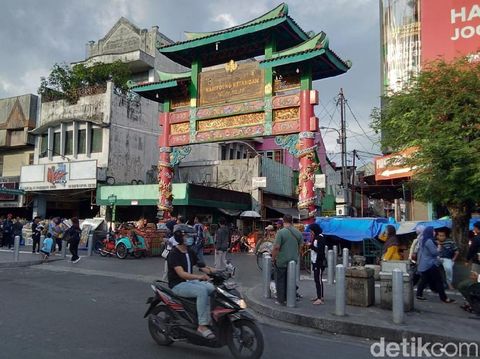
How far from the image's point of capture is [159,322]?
19.4 ft

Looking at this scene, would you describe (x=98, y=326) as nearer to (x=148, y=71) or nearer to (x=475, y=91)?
(x=475, y=91)

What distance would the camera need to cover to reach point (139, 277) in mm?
13227

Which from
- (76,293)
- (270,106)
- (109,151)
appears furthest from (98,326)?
(109,151)

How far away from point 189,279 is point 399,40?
59.8 ft

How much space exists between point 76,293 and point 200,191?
16770mm

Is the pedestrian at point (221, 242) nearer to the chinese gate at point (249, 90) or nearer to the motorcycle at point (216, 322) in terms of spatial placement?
the chinese gate at point (249, 90)

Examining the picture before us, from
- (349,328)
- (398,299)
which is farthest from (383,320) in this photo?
(349,328)

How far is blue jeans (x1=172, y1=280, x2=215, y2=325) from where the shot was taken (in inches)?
211

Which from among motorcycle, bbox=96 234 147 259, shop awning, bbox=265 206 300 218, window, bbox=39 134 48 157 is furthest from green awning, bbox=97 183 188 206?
shop awning, bbox=265 206 300 218

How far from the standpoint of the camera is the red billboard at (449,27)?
18.0m

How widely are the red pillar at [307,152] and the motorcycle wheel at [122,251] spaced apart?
24.7ft

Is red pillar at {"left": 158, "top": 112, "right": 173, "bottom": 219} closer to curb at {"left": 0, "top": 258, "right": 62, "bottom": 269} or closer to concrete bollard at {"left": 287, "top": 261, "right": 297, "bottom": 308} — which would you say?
curb at {"left": 0, "top": 258, "right": 62, "bottom": 269}

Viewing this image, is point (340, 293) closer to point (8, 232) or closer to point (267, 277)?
point (267, 277)

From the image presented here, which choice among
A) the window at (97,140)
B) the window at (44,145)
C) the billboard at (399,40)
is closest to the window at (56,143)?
the window at (44,145)
